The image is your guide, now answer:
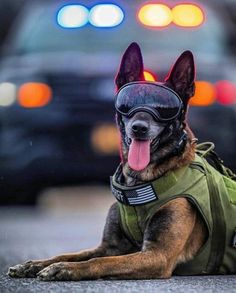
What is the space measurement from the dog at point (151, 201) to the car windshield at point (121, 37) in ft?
16.3

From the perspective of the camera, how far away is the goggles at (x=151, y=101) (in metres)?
6.23

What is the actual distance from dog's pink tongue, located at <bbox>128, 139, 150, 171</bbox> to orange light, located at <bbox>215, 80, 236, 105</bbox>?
4.56 m

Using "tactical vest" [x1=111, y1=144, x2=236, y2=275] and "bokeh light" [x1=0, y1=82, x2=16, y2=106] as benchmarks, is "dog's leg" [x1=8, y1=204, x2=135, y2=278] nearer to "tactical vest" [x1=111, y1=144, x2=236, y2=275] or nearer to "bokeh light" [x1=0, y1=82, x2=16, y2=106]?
"tactical vest" [x1=111, y1=144, x2=236, y2=275]

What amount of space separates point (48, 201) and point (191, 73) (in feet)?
17.6

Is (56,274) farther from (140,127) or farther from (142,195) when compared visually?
(140,127)

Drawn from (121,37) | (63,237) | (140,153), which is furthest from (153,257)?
(121,37)

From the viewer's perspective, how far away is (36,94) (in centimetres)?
1082

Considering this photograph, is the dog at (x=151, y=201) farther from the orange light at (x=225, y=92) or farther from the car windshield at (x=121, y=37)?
the car windshield at (x=121, y=37)

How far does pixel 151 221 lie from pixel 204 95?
4.79m

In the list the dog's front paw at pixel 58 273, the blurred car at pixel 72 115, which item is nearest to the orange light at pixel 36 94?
the blurred car at pixel 72 115

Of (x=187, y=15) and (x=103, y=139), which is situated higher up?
(x=187, y=15)

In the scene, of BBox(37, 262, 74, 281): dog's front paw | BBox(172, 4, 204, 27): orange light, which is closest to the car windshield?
BBox(172, 4, 204, 27): orange light

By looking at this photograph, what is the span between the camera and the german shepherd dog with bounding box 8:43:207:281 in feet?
19.5

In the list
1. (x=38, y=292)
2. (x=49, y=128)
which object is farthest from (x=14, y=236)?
(x=38, y=292)
